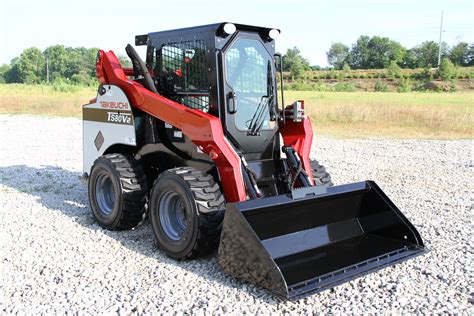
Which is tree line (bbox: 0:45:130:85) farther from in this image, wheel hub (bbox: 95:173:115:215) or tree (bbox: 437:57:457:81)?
wheel hub (bbox: 95:173:115:215)

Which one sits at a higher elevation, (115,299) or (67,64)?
(67,64)

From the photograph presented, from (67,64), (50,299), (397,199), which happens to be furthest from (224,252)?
(67,64)

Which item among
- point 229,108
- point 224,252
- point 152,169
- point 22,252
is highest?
point 229,108

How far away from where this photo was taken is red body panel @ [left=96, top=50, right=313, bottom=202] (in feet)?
15.4

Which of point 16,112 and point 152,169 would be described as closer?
point 152,169

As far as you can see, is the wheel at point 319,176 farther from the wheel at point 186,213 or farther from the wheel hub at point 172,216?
the wheel hub at point 172,216

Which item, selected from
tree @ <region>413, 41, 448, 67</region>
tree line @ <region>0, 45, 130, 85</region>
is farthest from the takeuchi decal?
tree @ <region>413, 41, 448, 67</region>

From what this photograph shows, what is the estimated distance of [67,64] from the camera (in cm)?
7538

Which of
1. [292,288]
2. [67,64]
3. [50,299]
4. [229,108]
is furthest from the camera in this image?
[67,64]

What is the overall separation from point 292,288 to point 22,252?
308 cm

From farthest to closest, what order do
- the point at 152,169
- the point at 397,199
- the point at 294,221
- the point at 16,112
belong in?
the point at 16,112 < the point at 397,199 < the point at 152,169 < the point at 294,221

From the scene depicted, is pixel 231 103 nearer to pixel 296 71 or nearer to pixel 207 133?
pixel 207 133

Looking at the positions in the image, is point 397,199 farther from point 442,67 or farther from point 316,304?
point 442,67

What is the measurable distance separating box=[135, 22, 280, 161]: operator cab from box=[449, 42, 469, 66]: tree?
8260 centimetres
